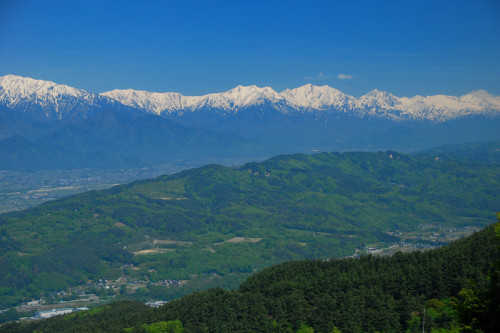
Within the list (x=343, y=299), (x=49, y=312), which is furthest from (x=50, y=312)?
(x=343, y=299)

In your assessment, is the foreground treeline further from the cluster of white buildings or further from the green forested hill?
the green forested hill

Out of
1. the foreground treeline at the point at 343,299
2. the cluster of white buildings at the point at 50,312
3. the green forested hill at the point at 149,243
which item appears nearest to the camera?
the foreground treeline at the point at 343,299

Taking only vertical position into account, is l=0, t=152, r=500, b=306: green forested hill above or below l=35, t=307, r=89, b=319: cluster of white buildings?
above

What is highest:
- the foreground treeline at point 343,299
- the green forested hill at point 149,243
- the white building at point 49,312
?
the foreground treeline at point 343,299

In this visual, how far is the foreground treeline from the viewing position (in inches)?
2170

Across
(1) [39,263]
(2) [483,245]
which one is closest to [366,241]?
(1) [39,263]

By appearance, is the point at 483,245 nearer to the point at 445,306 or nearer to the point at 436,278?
the point at 436,278

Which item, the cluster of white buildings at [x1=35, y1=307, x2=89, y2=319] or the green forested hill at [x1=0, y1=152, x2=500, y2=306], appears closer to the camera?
the cluster of white buildings at [x1=35, y1=307, x2=89, y2=319]

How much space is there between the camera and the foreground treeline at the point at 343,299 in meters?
55.1

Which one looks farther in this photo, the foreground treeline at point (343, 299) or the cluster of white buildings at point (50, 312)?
the cluster of white buildings at point (50, 312)

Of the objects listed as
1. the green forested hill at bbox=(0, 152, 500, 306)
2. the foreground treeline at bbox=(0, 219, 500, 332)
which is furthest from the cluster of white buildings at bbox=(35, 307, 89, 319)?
the foreground treeline at bbox=(0, 219, 500, 332)

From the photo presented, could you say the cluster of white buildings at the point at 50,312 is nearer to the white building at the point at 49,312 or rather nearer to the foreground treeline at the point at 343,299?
the white building at the point at 49,312

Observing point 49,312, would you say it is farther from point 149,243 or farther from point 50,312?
point 149,243

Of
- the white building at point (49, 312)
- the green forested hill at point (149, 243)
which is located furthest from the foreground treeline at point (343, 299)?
the green forested hill at point (149, 243)
